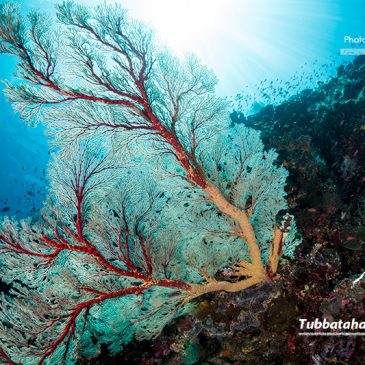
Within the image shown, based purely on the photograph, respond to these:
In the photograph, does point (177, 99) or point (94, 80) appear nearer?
point (94, 80)

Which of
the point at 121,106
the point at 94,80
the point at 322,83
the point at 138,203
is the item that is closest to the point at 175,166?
the point at 138,203

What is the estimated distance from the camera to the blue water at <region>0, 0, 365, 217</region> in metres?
31.9

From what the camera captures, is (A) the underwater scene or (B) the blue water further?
(B) the blue water

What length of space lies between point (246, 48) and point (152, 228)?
3635cm

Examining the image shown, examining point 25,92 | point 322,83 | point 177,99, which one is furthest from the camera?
point 322,83

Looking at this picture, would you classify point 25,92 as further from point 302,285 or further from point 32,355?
point 302,285

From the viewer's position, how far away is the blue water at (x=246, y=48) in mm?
31906

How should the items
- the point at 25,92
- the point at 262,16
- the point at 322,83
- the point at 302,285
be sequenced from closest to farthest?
the point at 25,92, the point at 302,285, the point at 322,83, the point at 262,16

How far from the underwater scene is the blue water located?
92.5ft

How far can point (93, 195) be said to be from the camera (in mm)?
4191

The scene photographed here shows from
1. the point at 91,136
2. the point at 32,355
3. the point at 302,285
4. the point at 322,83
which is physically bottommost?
the point at 32,355

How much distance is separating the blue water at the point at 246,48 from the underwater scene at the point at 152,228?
92.5 feet

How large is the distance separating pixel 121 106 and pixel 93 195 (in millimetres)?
1369

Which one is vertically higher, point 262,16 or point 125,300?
point 262,16
